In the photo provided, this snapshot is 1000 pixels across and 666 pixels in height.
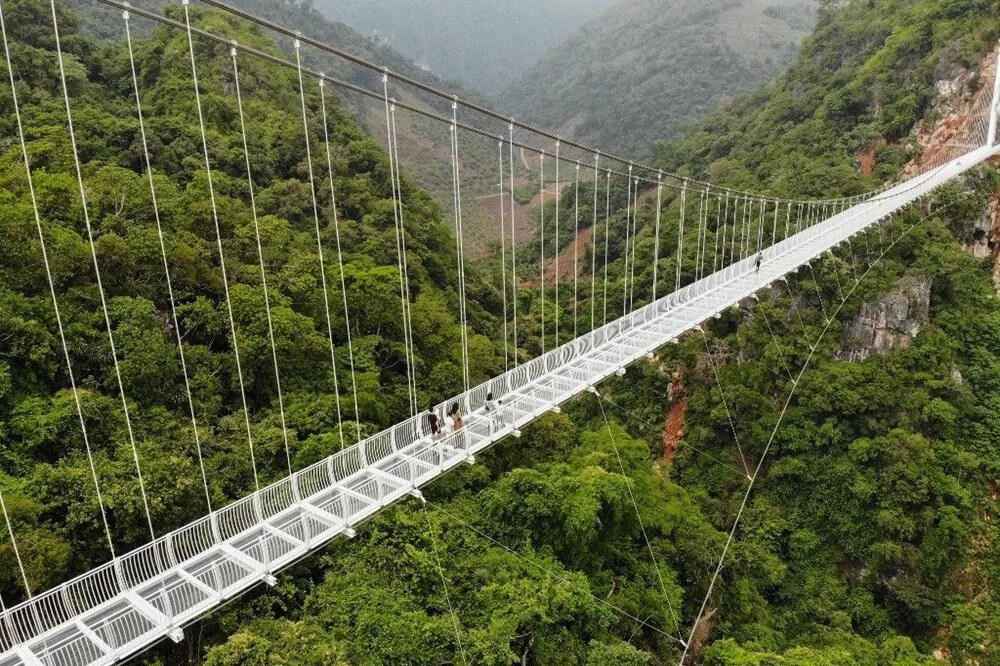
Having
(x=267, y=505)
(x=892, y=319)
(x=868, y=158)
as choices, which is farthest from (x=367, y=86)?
(x=267, y=505)

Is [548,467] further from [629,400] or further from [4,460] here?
[629,400]

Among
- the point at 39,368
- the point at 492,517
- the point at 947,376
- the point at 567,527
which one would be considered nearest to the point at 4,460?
the point at 39,368

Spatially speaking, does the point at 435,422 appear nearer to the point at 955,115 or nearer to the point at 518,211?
the point at 955,115

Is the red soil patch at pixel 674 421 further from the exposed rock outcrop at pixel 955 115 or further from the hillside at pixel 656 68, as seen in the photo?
the hillside at pixel 656 68

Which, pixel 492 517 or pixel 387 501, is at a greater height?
pixel 387 501

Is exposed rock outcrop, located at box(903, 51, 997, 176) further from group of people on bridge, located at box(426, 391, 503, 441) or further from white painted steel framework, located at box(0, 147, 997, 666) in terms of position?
group of people on bridge, located at box(426, 391, 503, 441)

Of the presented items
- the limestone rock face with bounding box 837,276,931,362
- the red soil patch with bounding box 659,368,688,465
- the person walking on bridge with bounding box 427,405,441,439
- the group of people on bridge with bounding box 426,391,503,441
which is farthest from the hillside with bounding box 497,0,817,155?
the person walking on bridge with bounding box 427,405,441,439
